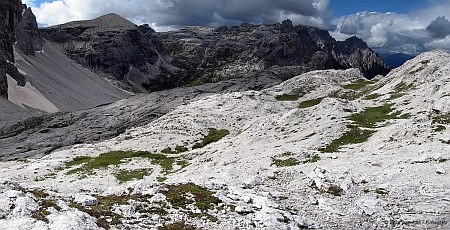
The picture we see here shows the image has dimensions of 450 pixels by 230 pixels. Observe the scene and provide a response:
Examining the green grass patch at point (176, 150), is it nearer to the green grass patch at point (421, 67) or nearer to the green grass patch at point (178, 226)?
the green grass patch at point (178, 226)

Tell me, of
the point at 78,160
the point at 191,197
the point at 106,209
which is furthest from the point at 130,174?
the point at 106,209

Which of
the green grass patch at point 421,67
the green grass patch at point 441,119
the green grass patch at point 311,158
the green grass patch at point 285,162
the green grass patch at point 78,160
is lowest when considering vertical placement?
the green grass patch at point 78,160

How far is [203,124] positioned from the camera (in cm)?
9331

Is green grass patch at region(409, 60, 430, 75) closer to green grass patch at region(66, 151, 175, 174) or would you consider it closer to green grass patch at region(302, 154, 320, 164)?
green grass patch at region(66, 151, 175, 174)

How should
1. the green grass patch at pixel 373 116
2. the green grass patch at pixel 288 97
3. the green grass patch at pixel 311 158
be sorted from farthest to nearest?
the green grass patch at pixel 288 97 → the green grass patch at pixel 373 116 → the green grass patch at pixel 311 158

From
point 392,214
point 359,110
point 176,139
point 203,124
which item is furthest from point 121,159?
point 392,214

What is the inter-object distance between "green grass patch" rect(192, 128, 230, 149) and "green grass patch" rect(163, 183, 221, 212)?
52464 millimetres

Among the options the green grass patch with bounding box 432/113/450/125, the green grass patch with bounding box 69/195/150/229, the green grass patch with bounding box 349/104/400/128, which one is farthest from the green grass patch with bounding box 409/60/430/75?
the green grass patch with bounding box 69/195/150/229

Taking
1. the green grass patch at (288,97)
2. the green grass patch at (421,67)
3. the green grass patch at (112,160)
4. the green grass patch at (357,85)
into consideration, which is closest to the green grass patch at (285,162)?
the green grass patch at (112,160)

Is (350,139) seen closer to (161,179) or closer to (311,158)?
(311,158)

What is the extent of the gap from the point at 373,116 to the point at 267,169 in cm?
3838

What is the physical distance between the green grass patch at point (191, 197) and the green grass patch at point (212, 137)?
52.5 meters

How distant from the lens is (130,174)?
61.8 metres

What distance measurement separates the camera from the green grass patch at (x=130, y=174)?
5919cm
